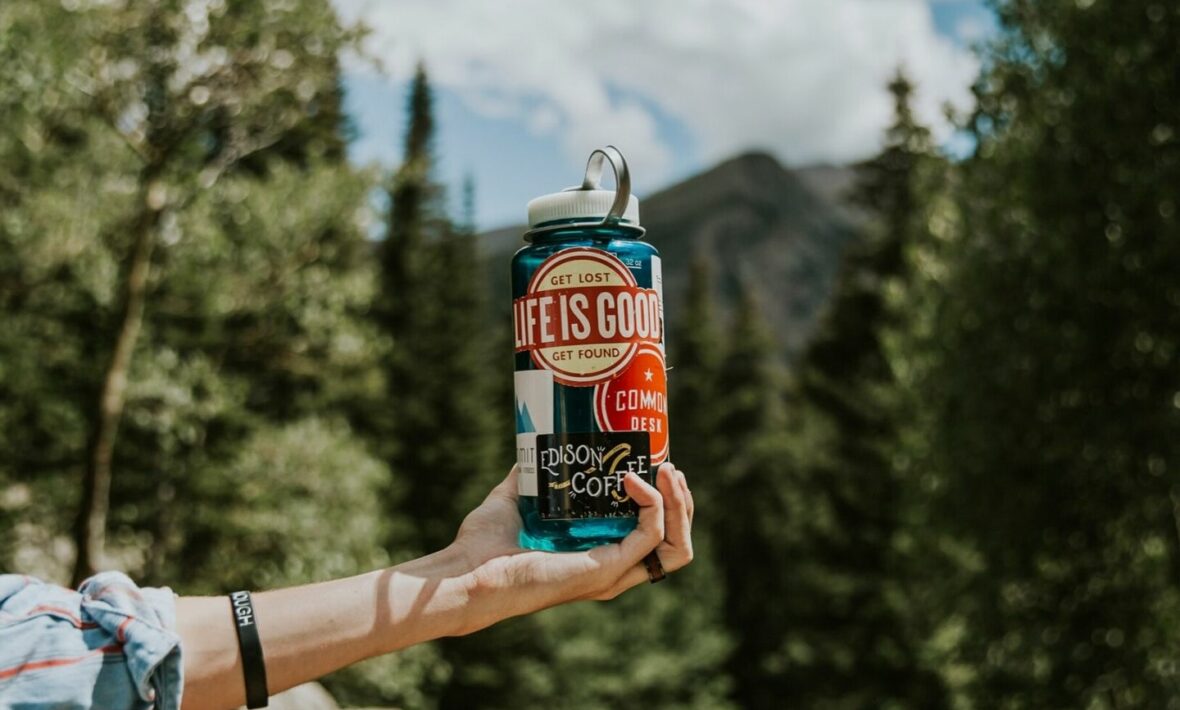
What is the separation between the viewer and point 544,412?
266 cm

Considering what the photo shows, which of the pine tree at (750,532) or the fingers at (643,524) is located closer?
the fingers at (643,524)

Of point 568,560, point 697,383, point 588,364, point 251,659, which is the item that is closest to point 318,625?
point 251,659

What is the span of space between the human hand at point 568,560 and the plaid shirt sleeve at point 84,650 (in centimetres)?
66

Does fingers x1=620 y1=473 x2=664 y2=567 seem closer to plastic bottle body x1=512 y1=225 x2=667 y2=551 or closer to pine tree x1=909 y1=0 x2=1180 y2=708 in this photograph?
plastic bottle body x1=512 y1=225 x2=667 y2=551

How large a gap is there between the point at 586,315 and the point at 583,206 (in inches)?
11.3

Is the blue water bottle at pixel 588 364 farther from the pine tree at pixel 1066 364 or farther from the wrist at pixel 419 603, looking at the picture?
the pine tree at pixel 1066 364

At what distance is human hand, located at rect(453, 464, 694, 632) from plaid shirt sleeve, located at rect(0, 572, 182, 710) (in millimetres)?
664

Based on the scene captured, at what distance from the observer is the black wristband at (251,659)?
2.06 metres

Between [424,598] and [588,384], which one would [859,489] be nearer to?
[588,384]

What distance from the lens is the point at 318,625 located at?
217cm

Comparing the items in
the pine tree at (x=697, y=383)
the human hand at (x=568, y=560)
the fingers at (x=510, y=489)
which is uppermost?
the pine tree at (x=697, y=383)

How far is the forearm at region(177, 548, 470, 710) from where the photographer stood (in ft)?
6.69

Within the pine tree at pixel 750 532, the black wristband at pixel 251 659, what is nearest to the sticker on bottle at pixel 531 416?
the black wristband at pixel 251 659

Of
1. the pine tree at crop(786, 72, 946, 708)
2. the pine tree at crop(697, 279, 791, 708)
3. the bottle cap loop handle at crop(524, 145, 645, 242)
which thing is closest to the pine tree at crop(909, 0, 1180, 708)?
the bottle cap loop handle at crop(524, 145, 645, 242)
